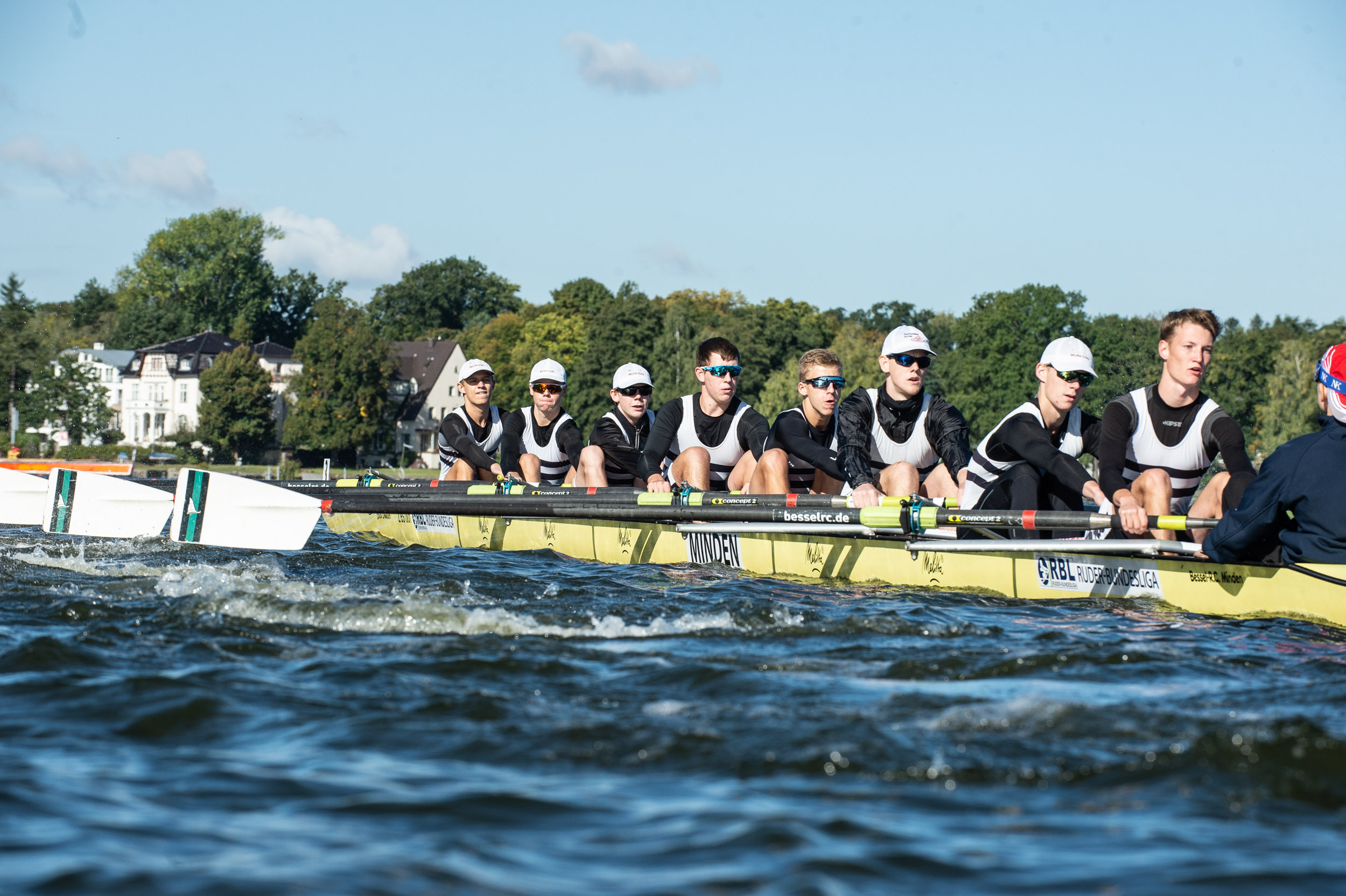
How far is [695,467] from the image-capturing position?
32.7ft

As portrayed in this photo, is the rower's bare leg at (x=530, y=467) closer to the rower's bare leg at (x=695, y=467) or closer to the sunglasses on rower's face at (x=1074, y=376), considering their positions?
the rower's bare leg at (x=695, y=467)

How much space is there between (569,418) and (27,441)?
202ft

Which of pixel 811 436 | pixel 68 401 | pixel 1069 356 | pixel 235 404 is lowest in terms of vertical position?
pixel 811 436

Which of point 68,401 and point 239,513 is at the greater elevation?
point 68,401

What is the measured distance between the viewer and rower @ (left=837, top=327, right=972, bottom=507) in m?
8.58

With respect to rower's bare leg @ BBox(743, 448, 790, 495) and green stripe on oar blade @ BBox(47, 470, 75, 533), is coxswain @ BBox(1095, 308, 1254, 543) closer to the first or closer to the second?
rower's bare leg @ BBox(743, 448, 790, 495)

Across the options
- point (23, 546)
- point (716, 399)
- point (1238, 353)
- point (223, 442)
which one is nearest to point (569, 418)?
point (716, 399)

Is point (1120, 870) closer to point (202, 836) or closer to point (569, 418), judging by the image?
point (202, 836)

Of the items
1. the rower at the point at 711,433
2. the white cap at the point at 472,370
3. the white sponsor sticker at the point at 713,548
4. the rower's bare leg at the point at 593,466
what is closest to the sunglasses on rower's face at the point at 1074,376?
the white sponsor sticker at the point at 713,548

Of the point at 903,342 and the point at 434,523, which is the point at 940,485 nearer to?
the point at 903,342

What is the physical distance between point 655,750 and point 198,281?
335 ft

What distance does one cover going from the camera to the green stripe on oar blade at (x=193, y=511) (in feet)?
32.2

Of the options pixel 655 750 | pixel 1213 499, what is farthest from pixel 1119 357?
pixel 655 750

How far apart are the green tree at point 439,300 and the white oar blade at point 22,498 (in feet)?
302
